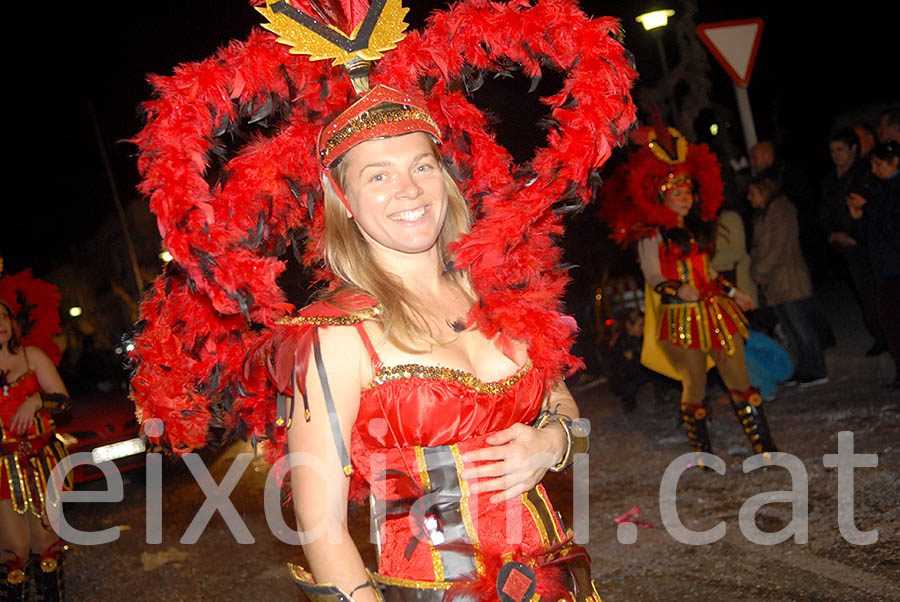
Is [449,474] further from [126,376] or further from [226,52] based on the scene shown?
[126,376]

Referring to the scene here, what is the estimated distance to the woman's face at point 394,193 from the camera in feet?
7.93

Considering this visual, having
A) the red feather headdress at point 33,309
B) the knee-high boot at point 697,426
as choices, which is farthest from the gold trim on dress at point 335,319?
the knee-high boot at point 697,426

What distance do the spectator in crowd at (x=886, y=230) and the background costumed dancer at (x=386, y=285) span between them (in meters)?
5.23

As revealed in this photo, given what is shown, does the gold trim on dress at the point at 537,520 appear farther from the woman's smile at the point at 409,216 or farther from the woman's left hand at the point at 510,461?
the woman's smile at the point at 409,216

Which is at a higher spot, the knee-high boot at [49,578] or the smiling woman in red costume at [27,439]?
the smiling woman in red costume at [27,439]

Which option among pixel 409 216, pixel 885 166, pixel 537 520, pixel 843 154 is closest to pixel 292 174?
pixel 409 216

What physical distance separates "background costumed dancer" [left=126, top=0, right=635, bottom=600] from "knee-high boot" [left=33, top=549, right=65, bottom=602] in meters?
3.36

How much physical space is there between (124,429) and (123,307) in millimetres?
24901

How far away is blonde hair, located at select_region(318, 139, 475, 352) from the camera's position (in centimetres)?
233

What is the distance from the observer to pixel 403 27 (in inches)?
103

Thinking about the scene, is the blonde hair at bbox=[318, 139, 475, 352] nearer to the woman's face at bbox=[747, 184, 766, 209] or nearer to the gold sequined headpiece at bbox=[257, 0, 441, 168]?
the gold sequined headpiece at bbox=[257, 0, 441, 168]

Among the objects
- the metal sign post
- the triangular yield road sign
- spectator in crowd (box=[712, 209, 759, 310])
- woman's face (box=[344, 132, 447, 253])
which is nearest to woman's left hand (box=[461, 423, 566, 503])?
woman's face (box=[344, 132, 447, 253])

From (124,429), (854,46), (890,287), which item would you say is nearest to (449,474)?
(890,287)

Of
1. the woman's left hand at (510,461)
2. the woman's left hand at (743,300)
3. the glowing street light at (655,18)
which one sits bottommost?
the woman's left hand at (510,461)
